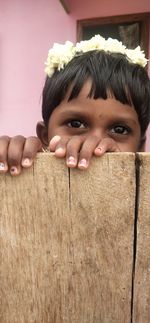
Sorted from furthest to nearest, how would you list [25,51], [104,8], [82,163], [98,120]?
[25,51]
[104,8]
[98,120]
[82,163]

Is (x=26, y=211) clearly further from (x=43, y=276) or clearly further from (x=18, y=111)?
(x=18, y=111)

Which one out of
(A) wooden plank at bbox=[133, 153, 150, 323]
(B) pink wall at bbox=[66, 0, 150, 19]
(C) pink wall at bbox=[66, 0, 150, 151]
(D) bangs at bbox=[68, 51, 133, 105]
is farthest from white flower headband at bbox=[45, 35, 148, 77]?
(B) pink wall at bbox=[66, 0, 150, 19]

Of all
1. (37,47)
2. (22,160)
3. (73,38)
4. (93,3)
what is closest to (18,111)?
(37,47)

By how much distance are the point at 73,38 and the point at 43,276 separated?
331 centimetres

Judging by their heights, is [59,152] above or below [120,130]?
below

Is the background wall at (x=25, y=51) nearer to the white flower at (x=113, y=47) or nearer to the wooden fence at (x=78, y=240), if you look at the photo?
the white flower at (x=113, y=47)

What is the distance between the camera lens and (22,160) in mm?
630

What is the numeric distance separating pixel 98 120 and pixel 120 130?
0.10 metres

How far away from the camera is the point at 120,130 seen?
1.27 m

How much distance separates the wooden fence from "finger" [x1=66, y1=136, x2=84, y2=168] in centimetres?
2

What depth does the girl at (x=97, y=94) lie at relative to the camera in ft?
4.01

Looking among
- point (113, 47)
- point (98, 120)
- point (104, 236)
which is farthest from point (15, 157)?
point (113, 47)

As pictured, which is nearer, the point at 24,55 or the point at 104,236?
the point at 104,236

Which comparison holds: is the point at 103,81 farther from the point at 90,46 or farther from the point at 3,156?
the point at 3,156
